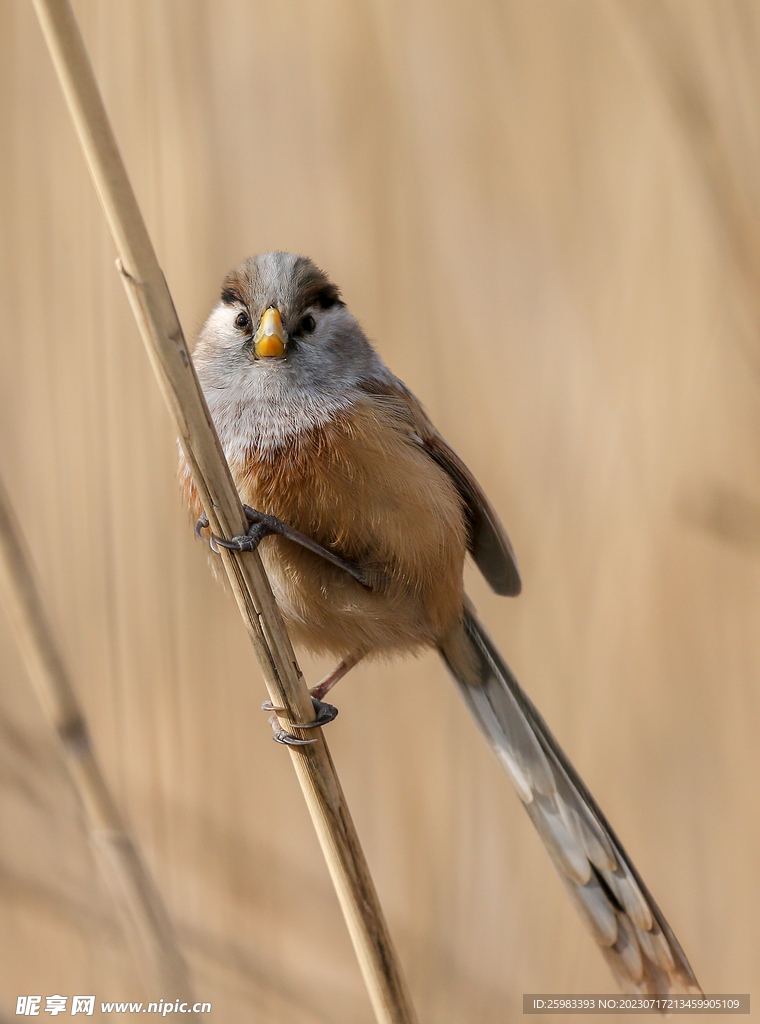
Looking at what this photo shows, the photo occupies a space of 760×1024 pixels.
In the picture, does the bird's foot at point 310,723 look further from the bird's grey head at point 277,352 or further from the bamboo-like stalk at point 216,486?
the bird's grey head at point 277,352

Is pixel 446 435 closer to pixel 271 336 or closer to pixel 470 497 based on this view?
pixel 470 497

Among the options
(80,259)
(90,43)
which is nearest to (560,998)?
(80,259)

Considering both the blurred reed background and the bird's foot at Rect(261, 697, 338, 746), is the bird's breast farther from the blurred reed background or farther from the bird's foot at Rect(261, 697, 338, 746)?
the blurred reed background

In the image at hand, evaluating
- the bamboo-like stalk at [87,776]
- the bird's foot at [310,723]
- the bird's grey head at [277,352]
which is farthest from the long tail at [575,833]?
the bamboo-like stalk at [87,776]

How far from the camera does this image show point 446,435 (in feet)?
8.16

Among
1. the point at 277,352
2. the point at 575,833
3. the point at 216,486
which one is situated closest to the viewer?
the point at 216,486

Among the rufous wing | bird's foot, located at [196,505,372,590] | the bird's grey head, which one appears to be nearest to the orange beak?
the bird's grey head

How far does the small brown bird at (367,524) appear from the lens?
62.2 inches

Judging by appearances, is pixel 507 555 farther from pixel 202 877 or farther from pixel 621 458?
pixel 202 877

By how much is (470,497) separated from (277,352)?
25.1 inches

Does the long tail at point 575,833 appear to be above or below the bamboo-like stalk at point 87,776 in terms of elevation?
below

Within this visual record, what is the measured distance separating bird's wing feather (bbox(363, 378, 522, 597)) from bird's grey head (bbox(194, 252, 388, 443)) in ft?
0.27

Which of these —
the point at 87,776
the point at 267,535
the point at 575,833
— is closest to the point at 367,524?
the point at 267,535

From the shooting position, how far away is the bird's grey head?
1612mm
